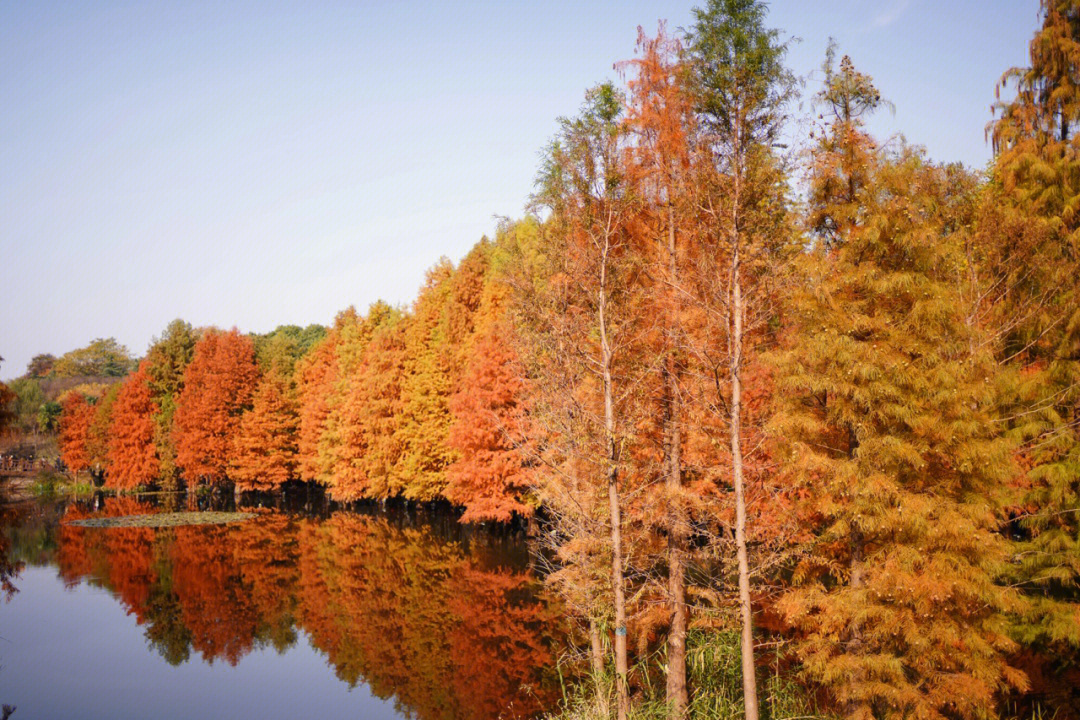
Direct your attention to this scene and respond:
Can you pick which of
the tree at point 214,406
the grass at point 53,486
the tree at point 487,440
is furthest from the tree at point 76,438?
the tree at point 487,440

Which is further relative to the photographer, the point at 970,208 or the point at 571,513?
the point at 970,208

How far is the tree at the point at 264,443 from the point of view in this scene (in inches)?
2359

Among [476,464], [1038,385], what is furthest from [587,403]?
[476,464]

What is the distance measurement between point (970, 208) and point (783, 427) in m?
12.4

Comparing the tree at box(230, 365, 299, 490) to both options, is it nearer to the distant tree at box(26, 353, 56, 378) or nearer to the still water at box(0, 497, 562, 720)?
the still water at box(0, 497, 562, 720)

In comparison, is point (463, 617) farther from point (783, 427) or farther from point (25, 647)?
point (783, 427)

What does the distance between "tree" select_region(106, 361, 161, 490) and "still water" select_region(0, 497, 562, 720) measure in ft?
85.7

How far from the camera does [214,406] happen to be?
61.8 meters

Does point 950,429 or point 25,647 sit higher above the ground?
point 950,429

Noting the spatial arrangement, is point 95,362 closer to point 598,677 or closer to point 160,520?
point 160,520

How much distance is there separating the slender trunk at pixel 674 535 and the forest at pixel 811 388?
9cm

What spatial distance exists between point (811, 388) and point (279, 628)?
20482mm

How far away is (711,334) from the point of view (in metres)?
15.4

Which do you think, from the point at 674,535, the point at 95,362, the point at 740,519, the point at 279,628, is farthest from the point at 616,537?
the point at 95,362
